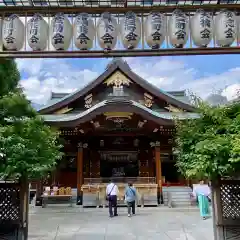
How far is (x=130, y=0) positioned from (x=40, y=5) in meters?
1.77

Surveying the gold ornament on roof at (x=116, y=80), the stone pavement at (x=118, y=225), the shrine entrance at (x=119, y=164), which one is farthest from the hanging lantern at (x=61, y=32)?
the shrine entrance at (x=119, y=164)

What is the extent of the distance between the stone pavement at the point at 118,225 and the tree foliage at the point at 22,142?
3723 mm

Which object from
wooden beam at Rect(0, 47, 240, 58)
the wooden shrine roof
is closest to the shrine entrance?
the wooden shrine roof

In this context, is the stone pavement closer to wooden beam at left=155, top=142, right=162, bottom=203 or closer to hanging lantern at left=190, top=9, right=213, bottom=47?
wooden beam at left=155, top=142, right=162, bottom=203

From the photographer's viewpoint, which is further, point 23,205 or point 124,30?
point 23,205

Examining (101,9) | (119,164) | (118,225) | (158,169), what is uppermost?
(101,9)

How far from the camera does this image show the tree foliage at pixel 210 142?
20.2 feet

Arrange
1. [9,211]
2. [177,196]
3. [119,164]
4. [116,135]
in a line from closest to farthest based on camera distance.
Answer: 1. [9,211]
2. [177,196]
3. [116,135]
4. [119,164]

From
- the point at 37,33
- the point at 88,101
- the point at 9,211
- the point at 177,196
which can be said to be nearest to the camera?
the point at 37,33

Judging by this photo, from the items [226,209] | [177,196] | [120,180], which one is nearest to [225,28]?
[226,209]

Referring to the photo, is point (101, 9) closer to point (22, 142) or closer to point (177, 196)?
point (22, 142)

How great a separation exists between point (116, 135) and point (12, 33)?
524 inches

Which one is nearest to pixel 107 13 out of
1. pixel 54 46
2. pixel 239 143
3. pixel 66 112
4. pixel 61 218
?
pixel 54 46

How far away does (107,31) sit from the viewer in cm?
668
